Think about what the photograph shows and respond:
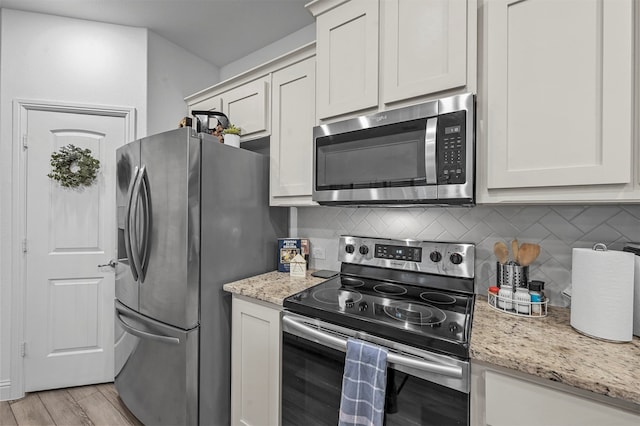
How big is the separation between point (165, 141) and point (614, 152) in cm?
193

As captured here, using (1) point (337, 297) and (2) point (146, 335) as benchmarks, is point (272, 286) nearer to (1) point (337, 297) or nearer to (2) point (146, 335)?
(1) point (337, 297)

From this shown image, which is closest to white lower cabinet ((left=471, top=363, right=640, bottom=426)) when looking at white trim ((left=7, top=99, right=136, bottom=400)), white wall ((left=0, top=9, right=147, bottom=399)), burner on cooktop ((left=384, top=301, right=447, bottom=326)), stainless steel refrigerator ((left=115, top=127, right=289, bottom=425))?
burner on cooktop ((left=384, top=301, right=447, bottom=326))

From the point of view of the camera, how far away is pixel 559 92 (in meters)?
1.02

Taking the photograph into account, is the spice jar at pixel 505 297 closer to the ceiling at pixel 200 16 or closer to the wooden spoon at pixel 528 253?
the wooden spoon at pixel 528 253

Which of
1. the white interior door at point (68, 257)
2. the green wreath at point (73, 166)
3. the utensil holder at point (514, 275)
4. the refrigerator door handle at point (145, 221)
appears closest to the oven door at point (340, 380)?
the utensil holder at point (514, 275)

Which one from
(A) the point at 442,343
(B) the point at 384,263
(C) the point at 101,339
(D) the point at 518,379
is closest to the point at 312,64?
(B) the point at 384,263

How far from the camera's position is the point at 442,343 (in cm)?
95

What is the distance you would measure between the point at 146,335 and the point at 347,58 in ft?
6.24

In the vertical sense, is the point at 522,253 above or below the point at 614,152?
below

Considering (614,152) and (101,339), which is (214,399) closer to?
(101,339)

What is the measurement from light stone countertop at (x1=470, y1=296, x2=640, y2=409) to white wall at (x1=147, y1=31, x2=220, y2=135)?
2744 mm

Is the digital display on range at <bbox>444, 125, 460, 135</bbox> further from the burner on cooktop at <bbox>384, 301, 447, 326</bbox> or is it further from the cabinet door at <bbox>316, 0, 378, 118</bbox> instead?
the burner on cooktop at <bbox>384, 301, 447, 326</bbox>

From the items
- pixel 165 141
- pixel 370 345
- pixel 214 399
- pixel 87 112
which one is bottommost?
pixel 214 399

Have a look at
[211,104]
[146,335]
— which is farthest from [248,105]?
[146,335]
